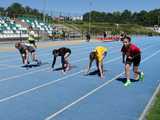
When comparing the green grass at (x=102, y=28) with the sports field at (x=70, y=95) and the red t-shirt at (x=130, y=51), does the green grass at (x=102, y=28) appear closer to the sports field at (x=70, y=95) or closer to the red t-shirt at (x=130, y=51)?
the sports field at (x=70, y=95)

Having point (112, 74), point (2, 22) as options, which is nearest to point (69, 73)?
point (112, 74)

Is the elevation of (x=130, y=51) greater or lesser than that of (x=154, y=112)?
greater

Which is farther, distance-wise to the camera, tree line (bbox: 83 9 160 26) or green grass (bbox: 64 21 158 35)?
tree line (bbox: 83 9 160 26)

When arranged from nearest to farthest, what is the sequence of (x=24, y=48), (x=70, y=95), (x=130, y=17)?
(x=70, y=95)
(x=24, y=48)
(x=130, y=17)

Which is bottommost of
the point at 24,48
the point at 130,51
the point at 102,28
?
the point at 102,28

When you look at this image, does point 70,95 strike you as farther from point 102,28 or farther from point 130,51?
point 102,28

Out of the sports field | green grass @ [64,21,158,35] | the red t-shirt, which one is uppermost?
A: the red t-shirt

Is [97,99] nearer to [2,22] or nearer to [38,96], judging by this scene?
[38,96]

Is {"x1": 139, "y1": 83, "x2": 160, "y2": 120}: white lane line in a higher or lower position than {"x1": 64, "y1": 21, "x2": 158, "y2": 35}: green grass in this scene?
Result: higher

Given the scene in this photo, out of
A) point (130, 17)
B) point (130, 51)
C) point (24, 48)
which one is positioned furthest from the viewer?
point (130, 17)

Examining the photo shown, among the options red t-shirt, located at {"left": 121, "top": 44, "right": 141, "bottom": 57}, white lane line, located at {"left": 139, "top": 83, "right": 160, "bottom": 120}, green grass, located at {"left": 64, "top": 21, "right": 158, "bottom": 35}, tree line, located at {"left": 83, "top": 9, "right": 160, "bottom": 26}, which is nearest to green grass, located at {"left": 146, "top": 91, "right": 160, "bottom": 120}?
white lane line, located at {"left": 139, "top": 83, "right": 160, "bottom": 120}

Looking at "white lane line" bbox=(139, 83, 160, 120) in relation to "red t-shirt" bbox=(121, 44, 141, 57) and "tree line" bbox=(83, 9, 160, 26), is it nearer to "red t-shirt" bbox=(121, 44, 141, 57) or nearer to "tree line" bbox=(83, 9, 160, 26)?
"red t-shirt" bbox=(121, 44, 141, 57)

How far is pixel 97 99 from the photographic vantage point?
39.5ft

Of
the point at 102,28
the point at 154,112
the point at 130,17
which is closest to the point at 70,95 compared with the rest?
the point at 154,112
